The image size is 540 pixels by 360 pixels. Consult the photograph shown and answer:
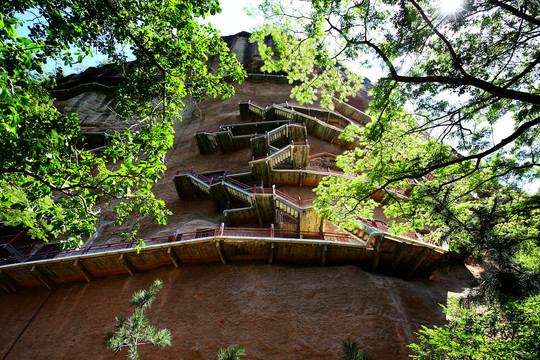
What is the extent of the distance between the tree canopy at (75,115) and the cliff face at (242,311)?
203cm

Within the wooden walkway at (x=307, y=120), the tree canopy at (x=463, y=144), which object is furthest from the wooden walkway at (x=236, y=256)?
the wooden walkway at (x=307, y=120)

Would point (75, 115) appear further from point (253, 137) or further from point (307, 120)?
point (307, 120)

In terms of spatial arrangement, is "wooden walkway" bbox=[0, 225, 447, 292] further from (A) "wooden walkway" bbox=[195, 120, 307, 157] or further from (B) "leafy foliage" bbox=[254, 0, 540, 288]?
(A) "wooden walkway" bbox=[195, 120, 307, 157]

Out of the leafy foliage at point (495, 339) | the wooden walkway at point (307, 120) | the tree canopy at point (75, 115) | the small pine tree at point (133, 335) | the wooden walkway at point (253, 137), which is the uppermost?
the wooden walkway at point (307, 120)

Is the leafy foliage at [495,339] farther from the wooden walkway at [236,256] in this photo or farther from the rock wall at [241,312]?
the wooden walkway at [236,256]

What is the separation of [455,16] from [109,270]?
57.1 ft

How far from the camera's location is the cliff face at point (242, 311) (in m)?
8.27

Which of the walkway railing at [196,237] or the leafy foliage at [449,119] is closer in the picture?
the leafy foliage at [449,119]

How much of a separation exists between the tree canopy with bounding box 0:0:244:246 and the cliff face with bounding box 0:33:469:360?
2.03m

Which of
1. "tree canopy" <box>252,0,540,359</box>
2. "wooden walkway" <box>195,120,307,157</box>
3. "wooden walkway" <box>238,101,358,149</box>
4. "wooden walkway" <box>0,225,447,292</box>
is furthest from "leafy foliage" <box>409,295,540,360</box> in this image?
"wooden walkway" <box>238,101,358,149</box>

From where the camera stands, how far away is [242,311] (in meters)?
9.34

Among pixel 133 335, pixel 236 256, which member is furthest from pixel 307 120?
pixel 133 335

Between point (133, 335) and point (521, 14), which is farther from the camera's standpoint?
point (133, 335)

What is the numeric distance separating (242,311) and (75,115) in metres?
8.92
